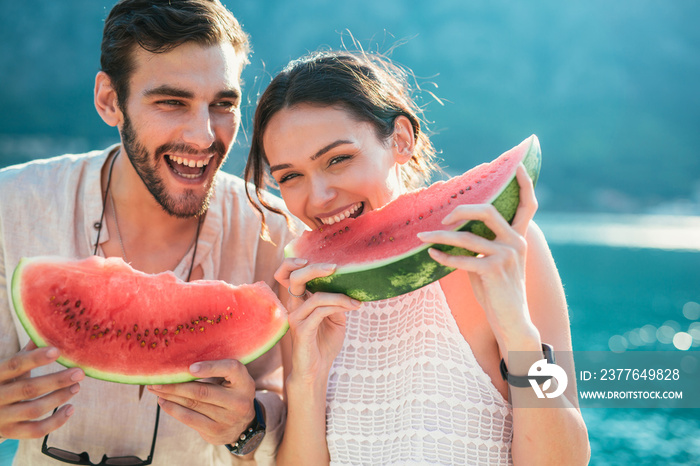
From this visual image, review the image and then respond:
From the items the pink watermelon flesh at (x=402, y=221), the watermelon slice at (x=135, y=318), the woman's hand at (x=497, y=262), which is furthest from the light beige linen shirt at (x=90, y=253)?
the woman's hand at (x=497, y=262)

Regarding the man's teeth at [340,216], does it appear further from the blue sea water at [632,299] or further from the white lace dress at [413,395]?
the blue sea water at [632,299]

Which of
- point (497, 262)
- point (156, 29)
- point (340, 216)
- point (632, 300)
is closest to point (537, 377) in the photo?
point (497, 262)

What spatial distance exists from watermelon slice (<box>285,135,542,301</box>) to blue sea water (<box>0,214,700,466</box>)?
5273 mm

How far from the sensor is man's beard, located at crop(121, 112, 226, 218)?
100 inches

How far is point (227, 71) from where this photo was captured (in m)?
2.53

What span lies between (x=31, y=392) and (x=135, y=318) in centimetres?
37

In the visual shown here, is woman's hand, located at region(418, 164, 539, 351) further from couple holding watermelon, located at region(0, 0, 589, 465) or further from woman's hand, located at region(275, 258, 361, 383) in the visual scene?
woman's hand, located at region(275, 258, 361, 383)

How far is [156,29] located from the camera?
2451 millimetres

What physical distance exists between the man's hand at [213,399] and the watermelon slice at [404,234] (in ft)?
1.29

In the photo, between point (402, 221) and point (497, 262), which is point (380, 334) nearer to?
point (402, 221)

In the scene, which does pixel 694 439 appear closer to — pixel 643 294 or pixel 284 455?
pixel 643 294

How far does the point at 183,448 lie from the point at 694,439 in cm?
604

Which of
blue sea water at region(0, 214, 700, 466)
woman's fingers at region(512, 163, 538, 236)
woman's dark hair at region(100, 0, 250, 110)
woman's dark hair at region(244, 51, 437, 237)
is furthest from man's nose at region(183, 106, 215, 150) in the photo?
blue sea water at region(0, 214, 700, 466)

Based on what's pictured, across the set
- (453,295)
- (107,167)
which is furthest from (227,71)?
(453,295)
